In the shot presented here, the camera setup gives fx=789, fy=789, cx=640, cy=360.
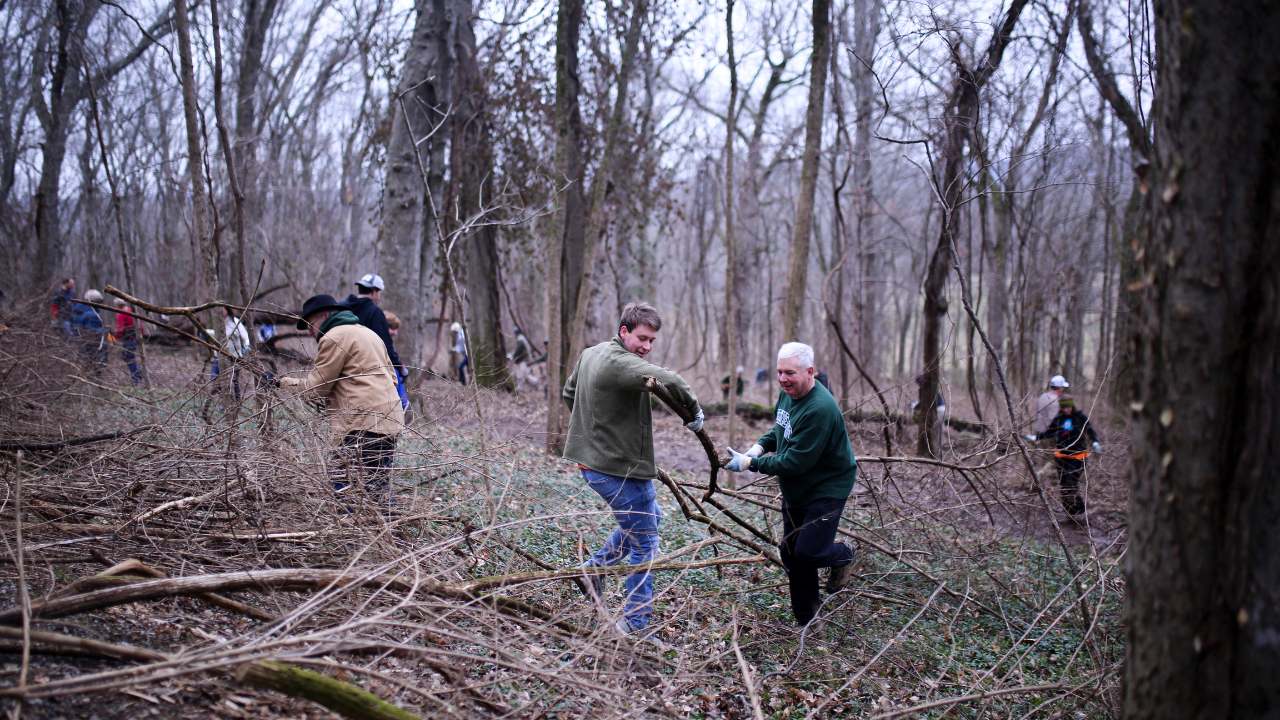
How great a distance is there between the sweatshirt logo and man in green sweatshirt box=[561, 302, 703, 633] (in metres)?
0.60

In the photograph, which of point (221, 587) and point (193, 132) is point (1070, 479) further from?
point (193, 132)

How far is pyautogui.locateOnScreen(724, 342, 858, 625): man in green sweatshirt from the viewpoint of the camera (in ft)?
14.3

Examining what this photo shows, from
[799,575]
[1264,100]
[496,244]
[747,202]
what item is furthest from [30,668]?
[747,202]

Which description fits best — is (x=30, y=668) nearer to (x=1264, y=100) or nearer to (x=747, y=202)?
(x=1264, y=100)

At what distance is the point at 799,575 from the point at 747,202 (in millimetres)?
18601

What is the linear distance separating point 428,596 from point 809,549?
218 centimetres

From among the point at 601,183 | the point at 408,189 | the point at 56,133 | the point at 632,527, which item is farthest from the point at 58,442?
the point at 56,133

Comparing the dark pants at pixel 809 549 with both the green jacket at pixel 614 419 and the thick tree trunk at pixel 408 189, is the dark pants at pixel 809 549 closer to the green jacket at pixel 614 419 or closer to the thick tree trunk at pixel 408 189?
the green jacket at pixel 614 419

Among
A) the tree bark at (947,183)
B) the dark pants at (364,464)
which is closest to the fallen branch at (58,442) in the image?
the dark pants at (364,464)

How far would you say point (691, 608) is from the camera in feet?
15.7

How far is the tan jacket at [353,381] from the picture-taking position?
4.87 m

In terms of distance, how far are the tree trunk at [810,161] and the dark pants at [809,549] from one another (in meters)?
4.05

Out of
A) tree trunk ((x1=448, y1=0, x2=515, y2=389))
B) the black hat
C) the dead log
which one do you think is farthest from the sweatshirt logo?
tree trunk ((x1=448, y1=0, x2=515, y2=389))

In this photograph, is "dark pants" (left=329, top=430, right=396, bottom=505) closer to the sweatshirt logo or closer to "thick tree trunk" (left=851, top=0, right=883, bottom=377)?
the sweatshirt logo
